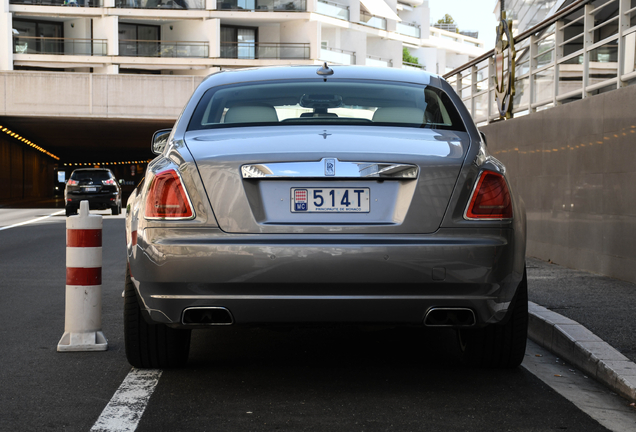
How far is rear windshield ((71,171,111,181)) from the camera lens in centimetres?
2691

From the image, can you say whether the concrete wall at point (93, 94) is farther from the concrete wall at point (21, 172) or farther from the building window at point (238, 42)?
the building window at point (238, 42)

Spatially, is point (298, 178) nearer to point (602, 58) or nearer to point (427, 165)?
point (427, 165)

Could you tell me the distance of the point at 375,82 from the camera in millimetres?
5086

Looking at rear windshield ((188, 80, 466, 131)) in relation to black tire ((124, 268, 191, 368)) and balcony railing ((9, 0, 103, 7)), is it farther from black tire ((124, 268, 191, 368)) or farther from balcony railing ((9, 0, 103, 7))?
balcony railing ((9, 0, 103, 7))

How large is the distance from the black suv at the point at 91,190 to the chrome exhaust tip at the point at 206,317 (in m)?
23.3

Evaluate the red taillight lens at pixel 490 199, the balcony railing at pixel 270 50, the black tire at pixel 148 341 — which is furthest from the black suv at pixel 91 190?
the balcony railing at pixel 270 50

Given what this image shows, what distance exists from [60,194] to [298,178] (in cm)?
7488

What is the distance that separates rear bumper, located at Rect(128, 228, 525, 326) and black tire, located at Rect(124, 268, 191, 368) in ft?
1.86

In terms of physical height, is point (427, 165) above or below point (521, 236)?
above

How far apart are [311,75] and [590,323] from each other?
8.31ft

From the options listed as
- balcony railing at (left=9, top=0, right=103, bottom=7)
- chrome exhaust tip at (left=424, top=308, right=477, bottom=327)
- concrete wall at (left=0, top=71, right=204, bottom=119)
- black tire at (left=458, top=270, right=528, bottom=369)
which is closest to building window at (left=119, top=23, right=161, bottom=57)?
balcony railing at (left=9, top=0, right=103, bottom=7)

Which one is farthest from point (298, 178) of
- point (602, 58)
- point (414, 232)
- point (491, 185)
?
point (602, 58)

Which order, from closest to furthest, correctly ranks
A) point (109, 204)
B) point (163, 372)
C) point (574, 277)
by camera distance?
1. point (163, 372)
2. point (574, 277)
3. point (109, 204)

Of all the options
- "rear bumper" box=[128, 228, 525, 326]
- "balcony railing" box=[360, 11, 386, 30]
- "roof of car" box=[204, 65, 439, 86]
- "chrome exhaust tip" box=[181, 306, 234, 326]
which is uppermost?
"balcony railing" box=[360, 11, 386, 30]
